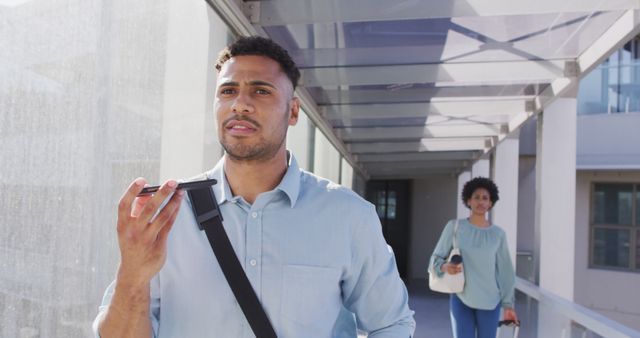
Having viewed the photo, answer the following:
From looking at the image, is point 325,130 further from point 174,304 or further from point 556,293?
point 174,304

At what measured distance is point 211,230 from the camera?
133 centimetres

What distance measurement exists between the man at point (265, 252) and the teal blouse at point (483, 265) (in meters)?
3.00

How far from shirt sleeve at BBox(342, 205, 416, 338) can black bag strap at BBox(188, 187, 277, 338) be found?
257mm

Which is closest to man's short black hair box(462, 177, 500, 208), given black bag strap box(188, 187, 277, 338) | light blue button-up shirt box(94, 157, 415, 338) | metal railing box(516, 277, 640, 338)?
metal railing box(516, 277, 640, 338)

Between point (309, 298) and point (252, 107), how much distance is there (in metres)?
0.48

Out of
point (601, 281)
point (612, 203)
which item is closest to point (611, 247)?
point (601, 281)

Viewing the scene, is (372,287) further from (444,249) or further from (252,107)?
(444,249)

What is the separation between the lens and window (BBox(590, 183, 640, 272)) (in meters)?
17.0

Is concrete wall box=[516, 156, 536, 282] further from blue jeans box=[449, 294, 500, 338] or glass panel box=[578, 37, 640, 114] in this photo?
blue jeans box=[449, 294, 500, 338]

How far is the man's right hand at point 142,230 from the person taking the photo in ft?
3.49

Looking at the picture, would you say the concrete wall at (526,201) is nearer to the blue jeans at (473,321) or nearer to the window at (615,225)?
the window at (615,225)

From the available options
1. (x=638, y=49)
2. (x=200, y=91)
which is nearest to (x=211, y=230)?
(x=200, y=91)

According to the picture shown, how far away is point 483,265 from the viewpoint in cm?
436

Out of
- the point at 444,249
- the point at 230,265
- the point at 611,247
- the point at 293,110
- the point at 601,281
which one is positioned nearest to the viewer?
the point at 230,265
